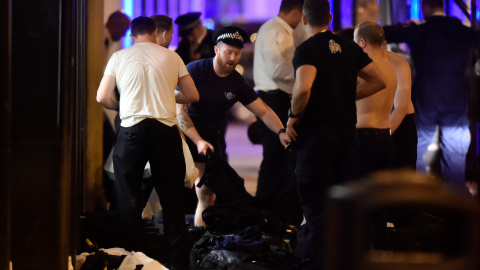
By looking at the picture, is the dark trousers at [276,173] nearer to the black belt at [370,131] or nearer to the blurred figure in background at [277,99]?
the blurred figure in background at [277,99]

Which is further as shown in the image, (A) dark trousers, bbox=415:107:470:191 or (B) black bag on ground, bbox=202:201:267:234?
(A) dark trousers, bbox=415:107:470:191

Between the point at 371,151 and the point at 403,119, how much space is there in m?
0.95

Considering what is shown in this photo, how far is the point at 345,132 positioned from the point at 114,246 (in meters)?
2.05

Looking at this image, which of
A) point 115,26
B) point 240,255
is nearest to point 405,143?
point 240,255

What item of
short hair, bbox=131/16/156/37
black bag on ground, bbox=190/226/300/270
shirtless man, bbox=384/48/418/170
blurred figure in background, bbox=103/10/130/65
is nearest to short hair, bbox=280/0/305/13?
shirtless man, bbox=384/48/418/170

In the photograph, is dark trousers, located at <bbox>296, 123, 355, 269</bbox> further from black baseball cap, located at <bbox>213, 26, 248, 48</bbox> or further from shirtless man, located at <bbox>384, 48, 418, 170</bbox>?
black baseball cap, located at <bbox>213, 26, 248, 48</bbox>

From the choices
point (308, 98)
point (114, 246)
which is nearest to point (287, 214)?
point (114, 246)

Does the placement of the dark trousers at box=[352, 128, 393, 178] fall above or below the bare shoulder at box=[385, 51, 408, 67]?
below

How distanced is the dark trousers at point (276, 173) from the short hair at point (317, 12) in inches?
90.8

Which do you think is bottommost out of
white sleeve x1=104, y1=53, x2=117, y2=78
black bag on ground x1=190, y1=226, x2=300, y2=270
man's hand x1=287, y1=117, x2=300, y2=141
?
black bag on ground x1=190, y1=226, x2=300, y2=270

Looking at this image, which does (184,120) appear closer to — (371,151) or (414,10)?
(371,151)

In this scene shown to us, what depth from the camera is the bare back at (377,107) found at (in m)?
6.41

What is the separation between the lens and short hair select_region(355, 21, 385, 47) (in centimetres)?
653

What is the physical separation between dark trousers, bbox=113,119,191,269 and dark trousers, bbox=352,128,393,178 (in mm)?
1353
